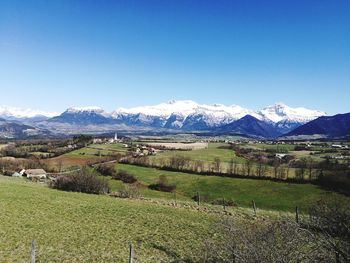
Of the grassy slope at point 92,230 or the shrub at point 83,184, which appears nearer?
the grassy slope at point 92,230

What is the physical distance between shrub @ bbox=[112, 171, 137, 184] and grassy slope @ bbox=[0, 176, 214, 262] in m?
60.1

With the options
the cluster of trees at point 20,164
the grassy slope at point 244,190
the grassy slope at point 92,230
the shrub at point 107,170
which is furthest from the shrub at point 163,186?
the grassy slope at point 92,230

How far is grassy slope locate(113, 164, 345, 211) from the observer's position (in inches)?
3100

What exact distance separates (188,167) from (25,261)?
105 meters

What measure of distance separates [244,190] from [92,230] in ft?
222

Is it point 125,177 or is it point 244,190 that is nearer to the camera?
point 244,190

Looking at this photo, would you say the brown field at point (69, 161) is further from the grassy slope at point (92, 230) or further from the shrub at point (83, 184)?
the grassy slope at point (92, 230)

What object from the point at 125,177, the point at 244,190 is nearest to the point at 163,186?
the point at 125,177

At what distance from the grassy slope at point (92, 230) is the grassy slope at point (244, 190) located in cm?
4101

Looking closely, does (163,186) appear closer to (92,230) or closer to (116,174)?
(116,174)

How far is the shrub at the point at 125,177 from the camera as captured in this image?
331ft

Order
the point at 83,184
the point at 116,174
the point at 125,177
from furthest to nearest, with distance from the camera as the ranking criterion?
the point at 116,174 < the point at 125,177 < the point at 83,184

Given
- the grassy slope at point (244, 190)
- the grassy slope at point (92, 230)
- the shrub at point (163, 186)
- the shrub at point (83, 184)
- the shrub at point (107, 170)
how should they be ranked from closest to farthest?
1. the grassy slope at point (92, 230)
2. the shrub at point (83, 184)
3. the grassy slope at point (244, 190)
4. the shrub at point (163, 186)
5. the shrub at point (107, 170)

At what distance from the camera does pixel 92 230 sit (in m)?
28.1
